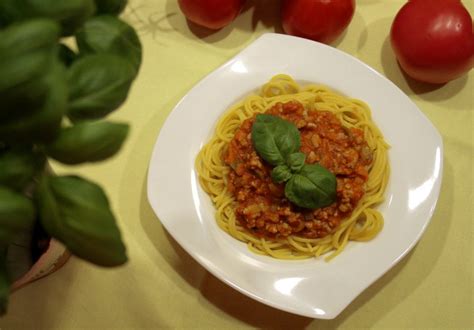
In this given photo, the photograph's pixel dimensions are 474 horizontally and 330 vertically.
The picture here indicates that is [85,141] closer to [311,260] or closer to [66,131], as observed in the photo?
[66,131]

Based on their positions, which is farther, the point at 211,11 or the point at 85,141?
the point at 211,11

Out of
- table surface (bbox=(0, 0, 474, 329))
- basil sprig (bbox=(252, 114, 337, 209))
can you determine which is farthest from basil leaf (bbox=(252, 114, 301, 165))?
table surface (bbox=(0, 0, 474, 329))

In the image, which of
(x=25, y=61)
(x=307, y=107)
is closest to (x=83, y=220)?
(x=25, y=61)

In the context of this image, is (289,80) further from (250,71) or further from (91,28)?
(91,28)

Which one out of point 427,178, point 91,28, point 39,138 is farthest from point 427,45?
point 39,138

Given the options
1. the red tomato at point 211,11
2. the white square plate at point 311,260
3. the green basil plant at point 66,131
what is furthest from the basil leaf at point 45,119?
the red tomato at point 211,11

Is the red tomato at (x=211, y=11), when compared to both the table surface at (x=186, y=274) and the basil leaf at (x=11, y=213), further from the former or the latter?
the basil leaf at (x=11, y=213)
